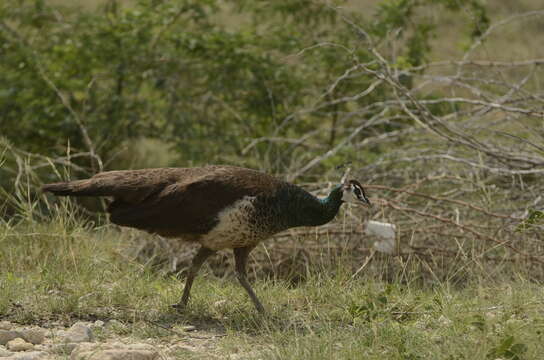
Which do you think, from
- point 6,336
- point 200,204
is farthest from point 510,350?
point 6,336

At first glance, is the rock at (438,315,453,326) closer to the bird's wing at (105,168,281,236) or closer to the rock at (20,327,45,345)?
the bird's wing at (105,168,281,236)

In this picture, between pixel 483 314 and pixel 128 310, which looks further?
pixel 128 310

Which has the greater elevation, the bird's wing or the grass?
the bird's wing

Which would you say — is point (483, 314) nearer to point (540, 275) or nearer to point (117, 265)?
point (540, 275)

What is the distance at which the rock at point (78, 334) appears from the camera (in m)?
3.49

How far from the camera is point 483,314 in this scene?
3621 mm

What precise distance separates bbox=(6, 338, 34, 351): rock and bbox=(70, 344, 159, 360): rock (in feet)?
0.82

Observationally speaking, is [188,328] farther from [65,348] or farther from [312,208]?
[312,208]

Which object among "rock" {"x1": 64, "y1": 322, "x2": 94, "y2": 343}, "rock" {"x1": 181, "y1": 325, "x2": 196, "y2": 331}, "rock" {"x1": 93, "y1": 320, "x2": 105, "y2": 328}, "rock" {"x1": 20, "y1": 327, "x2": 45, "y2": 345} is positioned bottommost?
"rock" {"x1": 181, "y1": 325, "x2": 196, "y2": 331}

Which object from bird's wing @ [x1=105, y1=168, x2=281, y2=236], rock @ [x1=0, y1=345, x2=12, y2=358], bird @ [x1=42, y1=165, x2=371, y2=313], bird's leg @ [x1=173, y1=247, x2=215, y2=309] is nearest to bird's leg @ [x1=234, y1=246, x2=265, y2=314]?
bird @ [x1=42, y1=165, x2=371, y2=313]

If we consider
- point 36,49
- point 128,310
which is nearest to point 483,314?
point 128,310

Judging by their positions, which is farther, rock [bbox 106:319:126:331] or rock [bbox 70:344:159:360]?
rock [bbox 106:319:126:331]

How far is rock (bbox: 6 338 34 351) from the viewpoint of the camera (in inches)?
134

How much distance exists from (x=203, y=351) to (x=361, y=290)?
107 centimetres
